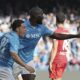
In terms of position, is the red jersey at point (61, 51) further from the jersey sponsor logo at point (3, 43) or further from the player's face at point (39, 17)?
the jersey sponsor logo at point (3, 43)

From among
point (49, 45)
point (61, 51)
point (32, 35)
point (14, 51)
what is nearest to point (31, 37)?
point (32, 35)

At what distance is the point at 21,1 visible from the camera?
20000mm

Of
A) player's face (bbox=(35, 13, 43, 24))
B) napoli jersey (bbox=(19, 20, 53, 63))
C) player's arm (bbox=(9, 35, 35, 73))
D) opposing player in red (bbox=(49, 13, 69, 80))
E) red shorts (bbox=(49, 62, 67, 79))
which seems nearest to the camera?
player's arm (bbox=(9, 35, 35, 73))

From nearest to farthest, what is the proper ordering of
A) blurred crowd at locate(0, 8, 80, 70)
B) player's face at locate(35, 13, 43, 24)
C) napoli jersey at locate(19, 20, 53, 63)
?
player's face at locate(35, 13, 43, 24) < napoli jersey at locate(19, 20, 53, 63) < blurred crowd at locate(0, 8, 80, 70)

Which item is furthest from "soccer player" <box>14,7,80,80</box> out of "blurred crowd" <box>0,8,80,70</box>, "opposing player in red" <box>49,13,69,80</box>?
"blurred crowd" <box>0,8,80,70</box>

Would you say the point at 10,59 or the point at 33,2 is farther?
the point at 33,2

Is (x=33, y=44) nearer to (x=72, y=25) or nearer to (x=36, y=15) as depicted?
(x=36, y=15)

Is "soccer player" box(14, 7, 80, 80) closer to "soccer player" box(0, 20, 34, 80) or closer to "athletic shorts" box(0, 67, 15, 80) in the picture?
"soccer player" box(0, 20, 34, 80)

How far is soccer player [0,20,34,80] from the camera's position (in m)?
7.00

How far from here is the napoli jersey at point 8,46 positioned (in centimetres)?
702

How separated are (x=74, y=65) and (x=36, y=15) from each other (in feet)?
29.2

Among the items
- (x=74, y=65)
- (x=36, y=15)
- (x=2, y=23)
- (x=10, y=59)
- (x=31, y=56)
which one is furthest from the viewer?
(x=2, y=23)

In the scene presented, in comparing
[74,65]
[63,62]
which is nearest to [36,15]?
[63,62]

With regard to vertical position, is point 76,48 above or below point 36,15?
below
